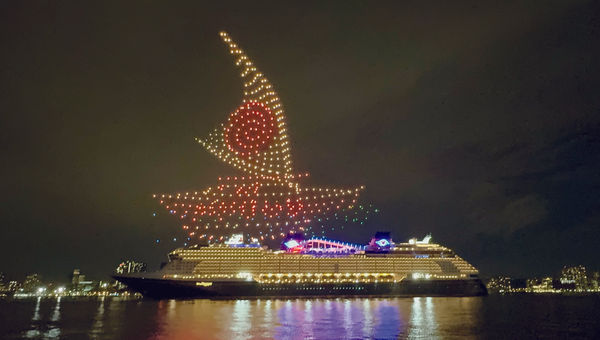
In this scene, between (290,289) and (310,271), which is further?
(310,271)

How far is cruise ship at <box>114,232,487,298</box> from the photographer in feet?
173

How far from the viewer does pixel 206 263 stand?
5575 cm

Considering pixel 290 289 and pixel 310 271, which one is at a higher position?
pixel 310 271

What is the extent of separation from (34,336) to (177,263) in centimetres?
3633

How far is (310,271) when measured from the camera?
58.3m

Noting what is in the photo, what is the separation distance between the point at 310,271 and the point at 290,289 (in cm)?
505

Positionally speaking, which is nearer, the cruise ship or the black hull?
the black hull

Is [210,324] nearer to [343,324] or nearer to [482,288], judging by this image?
[343,324]

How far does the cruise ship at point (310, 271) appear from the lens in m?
52.7

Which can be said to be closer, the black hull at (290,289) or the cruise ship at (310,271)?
the black hull at (290,289)

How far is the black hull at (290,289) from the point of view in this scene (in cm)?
5178

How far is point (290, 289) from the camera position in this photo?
5434cm

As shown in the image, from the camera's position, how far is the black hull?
51781 mm

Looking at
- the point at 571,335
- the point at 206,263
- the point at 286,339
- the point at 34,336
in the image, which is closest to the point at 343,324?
the point at 286,339
